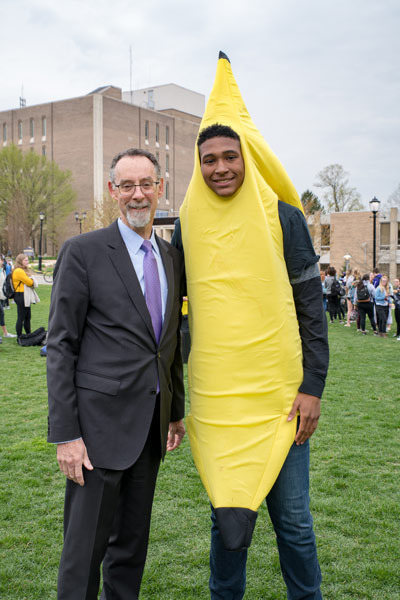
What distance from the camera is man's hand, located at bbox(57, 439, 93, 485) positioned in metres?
2.33

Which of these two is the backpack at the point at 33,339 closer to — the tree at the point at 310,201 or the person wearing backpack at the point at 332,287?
the person wearing backpack at the point at 332,287

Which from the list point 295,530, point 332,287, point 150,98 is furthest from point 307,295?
point 150,98

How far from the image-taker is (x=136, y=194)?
8.57 ft

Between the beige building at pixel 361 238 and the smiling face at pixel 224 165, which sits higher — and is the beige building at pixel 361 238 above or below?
above

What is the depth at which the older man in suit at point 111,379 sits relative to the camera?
2355 mm

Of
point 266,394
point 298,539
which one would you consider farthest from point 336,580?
point 266,394

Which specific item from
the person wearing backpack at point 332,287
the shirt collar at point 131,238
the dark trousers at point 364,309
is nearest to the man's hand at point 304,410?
the shirt collar at point 131,238

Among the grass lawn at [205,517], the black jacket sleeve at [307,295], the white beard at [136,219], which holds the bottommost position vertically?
the grass lawn at [205,517]

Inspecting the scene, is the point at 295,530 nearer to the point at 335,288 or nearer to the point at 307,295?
the point at 307,295

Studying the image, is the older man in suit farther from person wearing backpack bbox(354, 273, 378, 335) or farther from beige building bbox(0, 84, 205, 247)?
beige building bbox(0, 84, 205, 247)

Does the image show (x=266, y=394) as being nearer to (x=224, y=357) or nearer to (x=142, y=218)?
(x=224, y=357)

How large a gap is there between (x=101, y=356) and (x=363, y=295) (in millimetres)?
15116

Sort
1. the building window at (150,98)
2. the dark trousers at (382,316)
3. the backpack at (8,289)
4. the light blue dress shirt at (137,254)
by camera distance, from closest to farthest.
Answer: the light blue dress shirt at (137,254)
the backpack at (8,289)
the dark trousers at (382,316)
the building window at (150,98)

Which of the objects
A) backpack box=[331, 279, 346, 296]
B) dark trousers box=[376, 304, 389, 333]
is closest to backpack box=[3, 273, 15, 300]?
dark trousers box=[376, 304, 389, 333]
